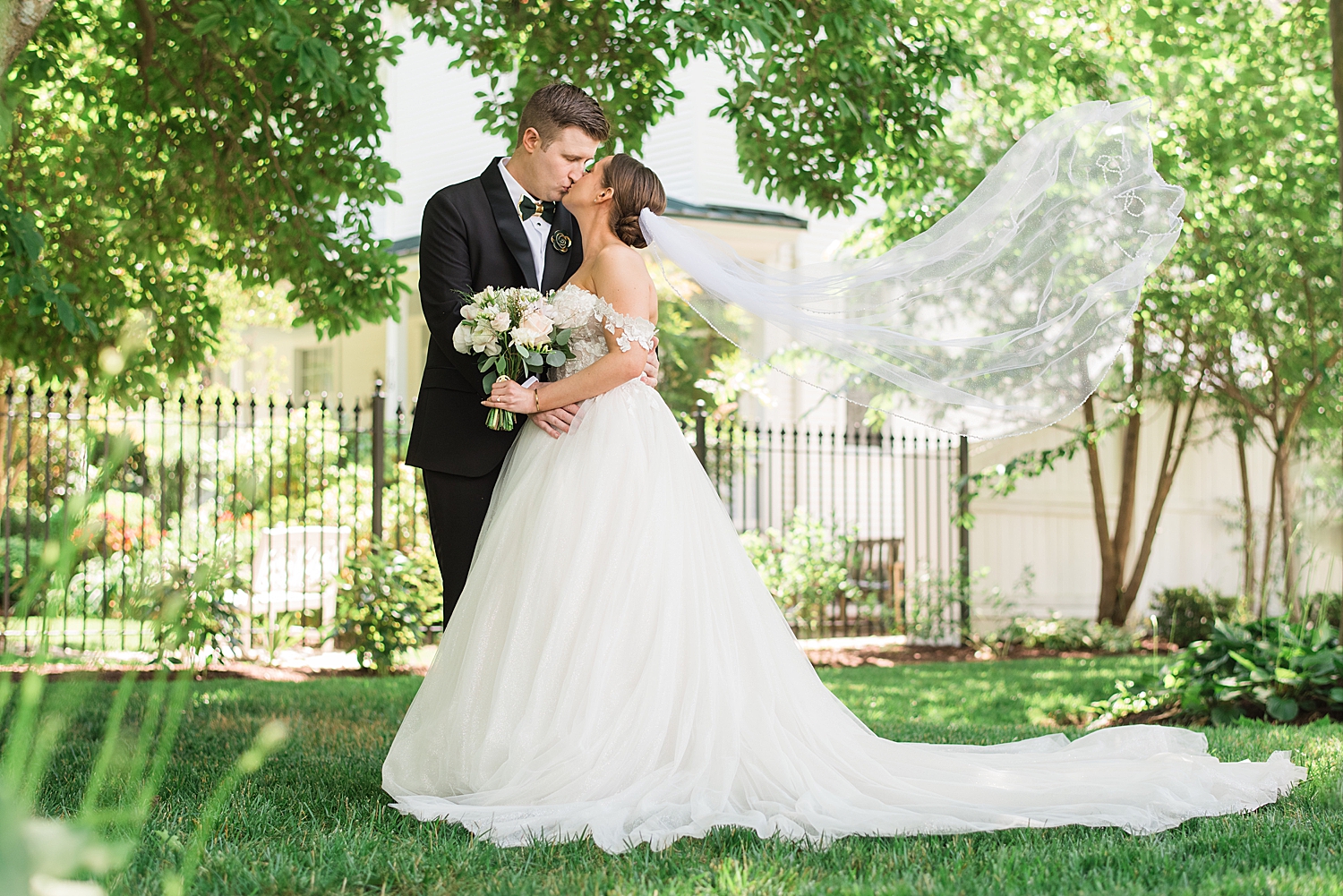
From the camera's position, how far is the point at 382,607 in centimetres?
897

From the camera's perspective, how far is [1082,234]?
14.3 ft

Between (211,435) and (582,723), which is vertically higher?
(211,435)

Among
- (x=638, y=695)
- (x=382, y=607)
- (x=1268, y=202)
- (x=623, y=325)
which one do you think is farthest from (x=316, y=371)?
(x=638, y=695)

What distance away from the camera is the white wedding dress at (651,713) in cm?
334

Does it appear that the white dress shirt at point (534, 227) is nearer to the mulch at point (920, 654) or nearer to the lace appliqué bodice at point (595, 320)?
the lace appliqué bodice at point (595, 320)

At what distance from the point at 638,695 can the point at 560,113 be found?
204 centimetres

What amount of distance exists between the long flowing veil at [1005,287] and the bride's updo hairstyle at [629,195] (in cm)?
20

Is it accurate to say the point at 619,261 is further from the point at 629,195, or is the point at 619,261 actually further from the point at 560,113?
the point at 560,113

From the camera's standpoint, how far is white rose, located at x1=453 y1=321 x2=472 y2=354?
3.86 metres

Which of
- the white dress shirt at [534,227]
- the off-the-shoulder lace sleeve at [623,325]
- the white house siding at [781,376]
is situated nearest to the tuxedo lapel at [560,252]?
the white dress shirt at [534,227]

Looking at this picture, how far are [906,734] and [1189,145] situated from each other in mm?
7030

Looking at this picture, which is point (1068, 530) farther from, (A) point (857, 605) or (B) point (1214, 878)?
(B) point (1214, 878)

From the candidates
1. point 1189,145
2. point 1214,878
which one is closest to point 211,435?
point 1189,145

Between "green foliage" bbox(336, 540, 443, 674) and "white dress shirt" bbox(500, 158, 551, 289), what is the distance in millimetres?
4985
